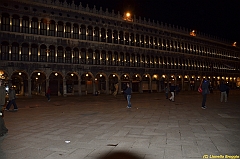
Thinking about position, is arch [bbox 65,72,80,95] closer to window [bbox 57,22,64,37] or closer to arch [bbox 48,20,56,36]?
window [bbox 57,22,64,37]

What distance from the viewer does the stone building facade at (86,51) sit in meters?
29.5

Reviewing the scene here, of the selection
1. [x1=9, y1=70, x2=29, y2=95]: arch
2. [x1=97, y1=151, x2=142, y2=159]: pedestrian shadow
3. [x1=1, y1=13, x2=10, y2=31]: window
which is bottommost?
[x1=97, y1=151, x2=142, y2=159]: pedestrian shadow

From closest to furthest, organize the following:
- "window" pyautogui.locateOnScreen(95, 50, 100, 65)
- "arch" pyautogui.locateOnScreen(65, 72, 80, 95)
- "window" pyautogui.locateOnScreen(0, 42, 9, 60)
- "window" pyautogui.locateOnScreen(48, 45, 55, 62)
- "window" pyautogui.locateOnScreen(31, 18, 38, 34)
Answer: "window" pyautogui.locateOnScreen(0, 42, 9, 60) < "window" pyautogui.locateOnScreen(31, 18, 38, 34) < "window" pyautogui.locateOnScreen(48, 45, 55, 62) < "arch" pyautogui.locateOnScreen(65, 72, 80, 95) < "window" pyautogui.locateOnScreen(95, 50, 100, 65)

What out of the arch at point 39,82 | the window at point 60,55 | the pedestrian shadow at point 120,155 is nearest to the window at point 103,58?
the window at point 60,55

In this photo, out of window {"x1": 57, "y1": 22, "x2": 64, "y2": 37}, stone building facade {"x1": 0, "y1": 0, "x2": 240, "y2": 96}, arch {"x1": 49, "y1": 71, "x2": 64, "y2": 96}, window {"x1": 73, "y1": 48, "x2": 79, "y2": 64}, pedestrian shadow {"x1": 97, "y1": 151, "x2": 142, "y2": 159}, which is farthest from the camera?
window {"x1": 73, "y1": 48, "x2": 79, "y2": 64}

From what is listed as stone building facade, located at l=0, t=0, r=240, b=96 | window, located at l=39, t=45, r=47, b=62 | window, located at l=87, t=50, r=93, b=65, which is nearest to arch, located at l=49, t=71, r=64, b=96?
stone building facade, located at l=0, t=0, r=240, b=96

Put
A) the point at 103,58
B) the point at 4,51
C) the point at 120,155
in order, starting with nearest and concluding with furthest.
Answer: the point at 120,155 < the point at 4,51 < the point at 103,58

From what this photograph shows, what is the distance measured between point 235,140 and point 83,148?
416cm

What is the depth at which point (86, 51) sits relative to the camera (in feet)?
114

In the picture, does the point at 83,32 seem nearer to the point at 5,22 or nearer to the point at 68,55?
the point at 68,55

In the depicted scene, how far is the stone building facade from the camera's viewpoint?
29500 millimetres

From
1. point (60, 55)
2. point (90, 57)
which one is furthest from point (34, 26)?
point (90, 57)

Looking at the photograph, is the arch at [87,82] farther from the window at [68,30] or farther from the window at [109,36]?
the window at [109,36]

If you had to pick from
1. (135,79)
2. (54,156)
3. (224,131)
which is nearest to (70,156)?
(54,156)
